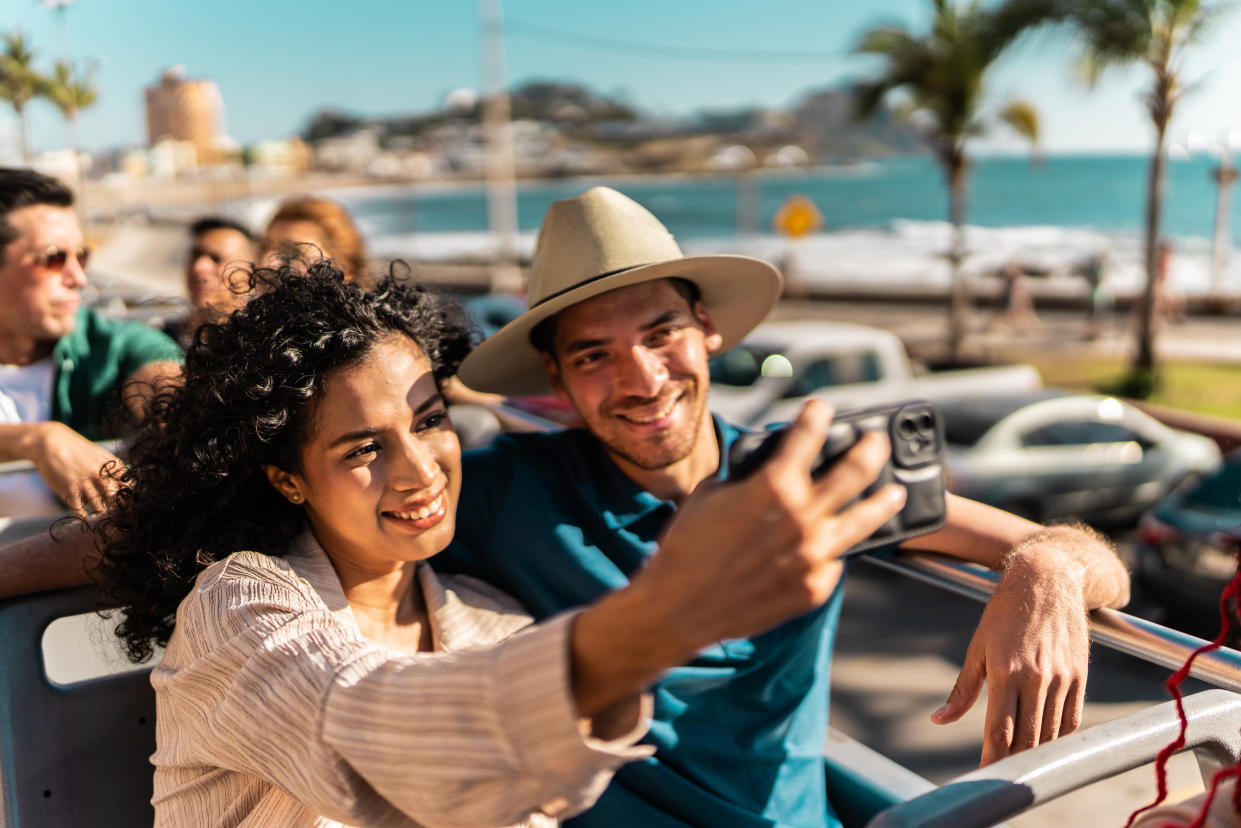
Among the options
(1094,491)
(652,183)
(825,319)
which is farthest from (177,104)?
(1094,491)

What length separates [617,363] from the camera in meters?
2.18

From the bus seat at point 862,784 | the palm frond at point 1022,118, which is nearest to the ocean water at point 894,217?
the palm frond at point 1022,118

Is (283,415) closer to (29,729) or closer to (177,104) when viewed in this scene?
(29,729)

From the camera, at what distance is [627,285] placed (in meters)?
2.20

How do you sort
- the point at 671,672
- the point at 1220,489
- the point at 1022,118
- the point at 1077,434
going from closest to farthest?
the point at 671,672 < the point at 1220,489 < the point at 1077,434 < the point at 1022,118

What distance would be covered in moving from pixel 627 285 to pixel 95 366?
5.35ft

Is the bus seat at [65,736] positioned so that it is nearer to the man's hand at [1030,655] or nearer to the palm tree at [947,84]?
the man's hand at [1030,655]

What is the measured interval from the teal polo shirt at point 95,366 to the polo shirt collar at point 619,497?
137 cm

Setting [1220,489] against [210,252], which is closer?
[210,252]

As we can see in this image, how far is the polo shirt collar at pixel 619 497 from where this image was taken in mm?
2076

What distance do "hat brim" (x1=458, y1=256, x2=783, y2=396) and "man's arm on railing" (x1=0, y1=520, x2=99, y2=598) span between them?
2.54 feet

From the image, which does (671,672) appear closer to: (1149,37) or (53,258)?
(53,258)

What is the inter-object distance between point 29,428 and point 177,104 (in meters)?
105

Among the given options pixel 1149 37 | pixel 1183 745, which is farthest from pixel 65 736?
pixel 1149 37
